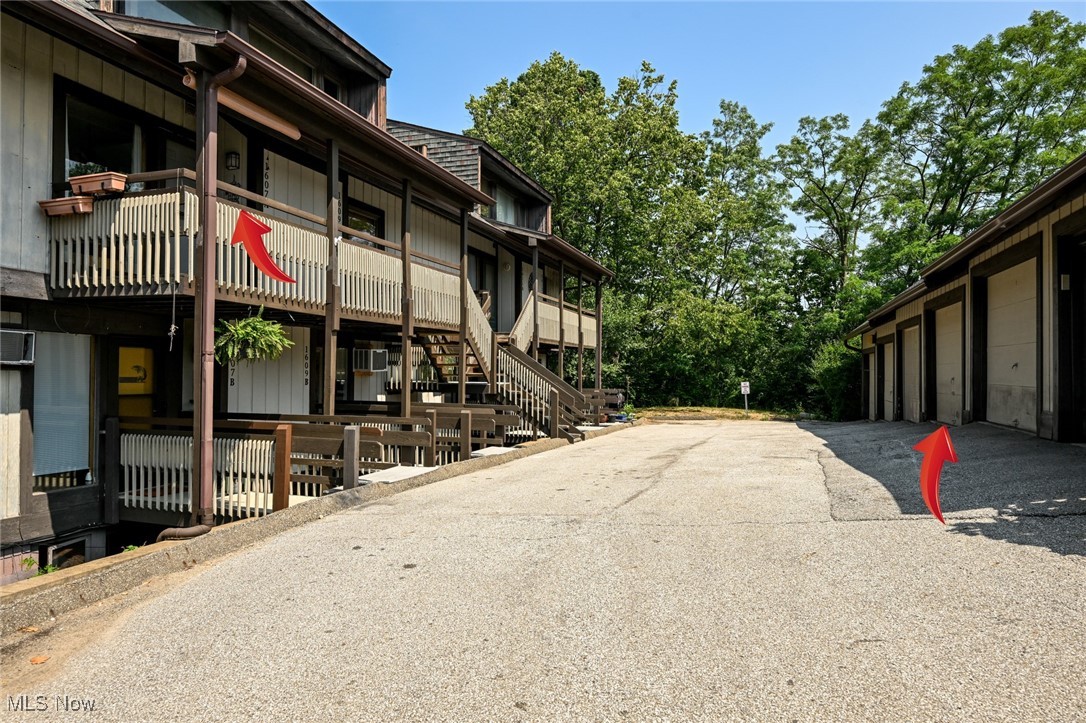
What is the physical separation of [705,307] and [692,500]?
2654 centimetres

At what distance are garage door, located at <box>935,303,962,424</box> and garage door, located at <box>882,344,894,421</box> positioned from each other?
500 centimetres

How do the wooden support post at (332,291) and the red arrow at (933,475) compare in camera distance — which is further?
the wooden support post at (332,291)

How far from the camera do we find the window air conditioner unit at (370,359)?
49.0 ft

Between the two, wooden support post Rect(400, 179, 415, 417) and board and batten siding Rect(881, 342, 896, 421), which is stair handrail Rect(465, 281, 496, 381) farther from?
board and batten siding Rect(881, 342, 896, 421)

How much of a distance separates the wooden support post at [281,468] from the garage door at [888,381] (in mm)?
19782

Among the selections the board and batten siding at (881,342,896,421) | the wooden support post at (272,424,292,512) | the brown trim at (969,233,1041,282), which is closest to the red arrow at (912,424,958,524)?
the brown trim at (969,233,1041,282)

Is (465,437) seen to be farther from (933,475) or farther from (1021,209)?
(1021,209)

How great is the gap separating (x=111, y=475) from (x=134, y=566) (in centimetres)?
473

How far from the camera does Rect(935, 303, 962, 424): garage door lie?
51.3ft

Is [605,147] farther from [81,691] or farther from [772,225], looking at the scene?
[81,691]

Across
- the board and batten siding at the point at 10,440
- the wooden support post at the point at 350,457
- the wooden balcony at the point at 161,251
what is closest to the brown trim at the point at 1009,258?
the wooden support post at the point at 350,457

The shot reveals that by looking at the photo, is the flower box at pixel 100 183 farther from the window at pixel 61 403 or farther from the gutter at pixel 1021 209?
the gutter at pixel 1021 209

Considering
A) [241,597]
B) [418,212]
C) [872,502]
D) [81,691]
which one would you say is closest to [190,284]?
[241,597]

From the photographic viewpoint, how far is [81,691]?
3.63 metres
